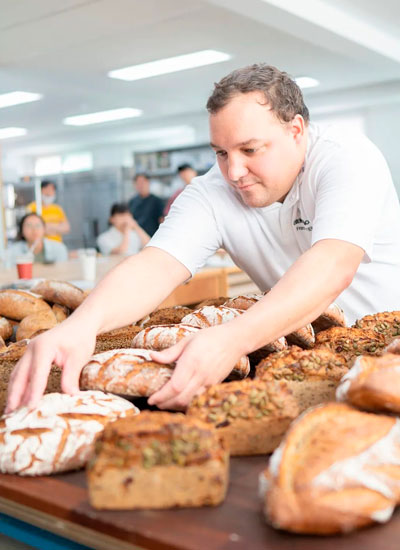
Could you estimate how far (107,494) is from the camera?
79cm

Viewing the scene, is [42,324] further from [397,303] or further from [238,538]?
[238,538]

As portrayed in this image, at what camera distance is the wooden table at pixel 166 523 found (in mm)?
713

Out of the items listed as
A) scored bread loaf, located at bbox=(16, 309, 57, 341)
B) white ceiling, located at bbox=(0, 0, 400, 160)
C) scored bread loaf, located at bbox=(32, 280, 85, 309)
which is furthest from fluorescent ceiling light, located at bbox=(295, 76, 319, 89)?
scored bread loaf, located at bbox=(16, 309, 57, 341)

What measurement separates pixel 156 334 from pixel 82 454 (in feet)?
1.45

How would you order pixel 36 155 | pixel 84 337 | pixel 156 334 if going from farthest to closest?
1. pixel 36 155
2. pixel 156 334
3. pixel 84 337

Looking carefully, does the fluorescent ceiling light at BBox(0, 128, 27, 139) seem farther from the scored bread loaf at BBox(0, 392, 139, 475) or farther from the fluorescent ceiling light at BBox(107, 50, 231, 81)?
the scored bread loaf at BBox(0, 392, 139, 475)

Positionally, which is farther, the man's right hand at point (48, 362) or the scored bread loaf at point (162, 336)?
the scored bread loaf at point (162, 336)

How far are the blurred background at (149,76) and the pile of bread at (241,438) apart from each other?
14.1 feet

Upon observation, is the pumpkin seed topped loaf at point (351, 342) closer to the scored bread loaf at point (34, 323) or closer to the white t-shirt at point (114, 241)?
the scored bread loaf at point (34, 323)

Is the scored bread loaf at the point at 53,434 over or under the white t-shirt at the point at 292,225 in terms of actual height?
under

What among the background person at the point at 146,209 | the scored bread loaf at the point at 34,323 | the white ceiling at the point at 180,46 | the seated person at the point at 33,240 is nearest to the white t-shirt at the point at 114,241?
the seated person at the point at 33,240

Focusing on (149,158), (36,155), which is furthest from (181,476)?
(36,155)

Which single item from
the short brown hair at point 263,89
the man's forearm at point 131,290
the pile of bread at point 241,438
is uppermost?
the short brown hair at point 263,89

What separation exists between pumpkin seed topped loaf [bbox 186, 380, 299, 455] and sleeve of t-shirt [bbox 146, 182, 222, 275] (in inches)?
30.3
